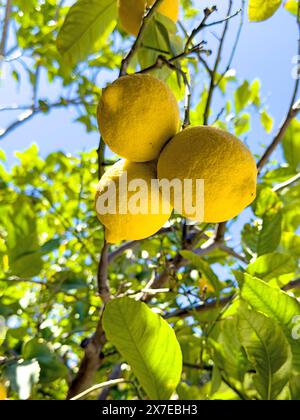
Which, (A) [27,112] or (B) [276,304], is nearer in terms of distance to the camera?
(B) [276,304]

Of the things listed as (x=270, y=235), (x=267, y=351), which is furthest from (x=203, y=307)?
(x=267, y=351)

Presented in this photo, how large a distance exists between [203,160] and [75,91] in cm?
147

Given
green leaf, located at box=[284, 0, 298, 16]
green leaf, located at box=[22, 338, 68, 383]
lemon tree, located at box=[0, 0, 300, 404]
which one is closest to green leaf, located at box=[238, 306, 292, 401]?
lemon tree, located at box=[0, 0, 300, 404]

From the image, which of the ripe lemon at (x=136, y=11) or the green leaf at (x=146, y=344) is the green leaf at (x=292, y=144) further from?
the green leaf at (x=146, y=344)

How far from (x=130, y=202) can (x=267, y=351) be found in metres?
0.29

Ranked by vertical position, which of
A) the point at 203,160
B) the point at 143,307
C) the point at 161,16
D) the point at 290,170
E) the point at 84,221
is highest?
the point at 161,16

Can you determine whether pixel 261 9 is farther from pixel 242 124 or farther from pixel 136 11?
pixel 242 124

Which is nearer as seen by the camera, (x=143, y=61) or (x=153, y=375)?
(x=153, y=375)

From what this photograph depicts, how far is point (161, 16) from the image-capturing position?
98 cm

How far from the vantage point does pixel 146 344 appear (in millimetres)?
648

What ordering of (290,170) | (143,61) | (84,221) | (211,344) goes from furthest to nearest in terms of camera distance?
(84,221) → (290,170) → (143,61) → (211,344)
